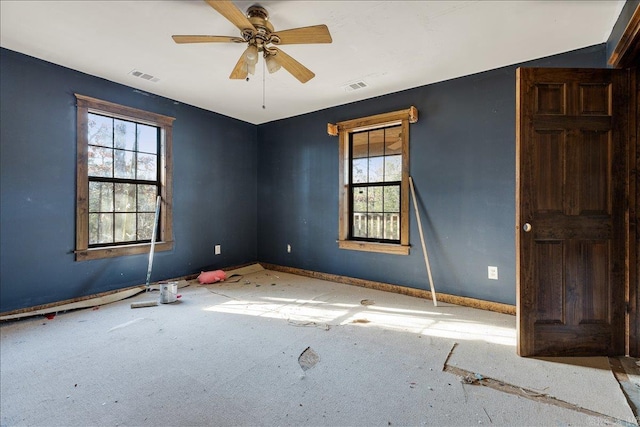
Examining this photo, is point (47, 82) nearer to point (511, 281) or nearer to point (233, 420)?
point (233, 420)

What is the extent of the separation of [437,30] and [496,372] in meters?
2.61

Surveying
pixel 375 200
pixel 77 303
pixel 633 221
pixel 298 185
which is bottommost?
pixel 77 303

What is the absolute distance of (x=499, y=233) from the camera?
3.01 meters

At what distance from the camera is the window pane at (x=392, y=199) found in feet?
12.3

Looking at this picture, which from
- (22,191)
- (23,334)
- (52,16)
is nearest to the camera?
(52,16)

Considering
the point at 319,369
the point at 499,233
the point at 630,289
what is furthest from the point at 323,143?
the point at 630,289

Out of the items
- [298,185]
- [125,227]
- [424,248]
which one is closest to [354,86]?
[298,185]

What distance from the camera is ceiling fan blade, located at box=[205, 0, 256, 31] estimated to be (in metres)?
1.75

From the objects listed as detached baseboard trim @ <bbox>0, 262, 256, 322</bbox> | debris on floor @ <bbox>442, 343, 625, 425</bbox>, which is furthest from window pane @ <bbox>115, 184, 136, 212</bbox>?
debris on floor @ <bbox>442, 343, 625, 425</bbox>

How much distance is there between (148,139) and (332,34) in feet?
9.29

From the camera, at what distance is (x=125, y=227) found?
3.66 m

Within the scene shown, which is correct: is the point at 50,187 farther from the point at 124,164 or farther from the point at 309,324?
the point at 309,324

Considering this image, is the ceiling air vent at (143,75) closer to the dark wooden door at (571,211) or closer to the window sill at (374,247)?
the window sill at (374,247)

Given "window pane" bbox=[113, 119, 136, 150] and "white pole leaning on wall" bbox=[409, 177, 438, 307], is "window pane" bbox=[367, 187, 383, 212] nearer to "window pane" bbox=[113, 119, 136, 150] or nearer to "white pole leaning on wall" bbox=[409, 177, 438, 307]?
"white pole leaning on wall" bbox=[409, 177, 438, 307]
